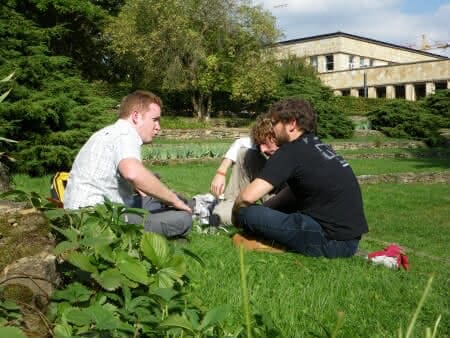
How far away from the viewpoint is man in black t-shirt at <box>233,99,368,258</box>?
452 cm

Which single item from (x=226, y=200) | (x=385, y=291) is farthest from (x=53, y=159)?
(x=385, y=291)

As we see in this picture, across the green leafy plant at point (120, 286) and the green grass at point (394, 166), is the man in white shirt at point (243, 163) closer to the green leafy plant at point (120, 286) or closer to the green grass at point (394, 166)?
the green leafy plant at point (120, 286)

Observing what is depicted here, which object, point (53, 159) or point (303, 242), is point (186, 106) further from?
point (303, 242)

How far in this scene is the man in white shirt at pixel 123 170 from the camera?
13.6 feet

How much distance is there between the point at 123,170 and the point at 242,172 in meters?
2.09

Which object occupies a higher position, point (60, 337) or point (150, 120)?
point (150, 120)

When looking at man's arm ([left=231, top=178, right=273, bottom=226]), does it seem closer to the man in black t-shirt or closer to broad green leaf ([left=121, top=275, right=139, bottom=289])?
the man in black t-shirt

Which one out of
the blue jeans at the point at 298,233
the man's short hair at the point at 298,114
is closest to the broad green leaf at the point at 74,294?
the blue jeans at the point at 298,233

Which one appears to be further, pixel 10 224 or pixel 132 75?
pixel 132 75

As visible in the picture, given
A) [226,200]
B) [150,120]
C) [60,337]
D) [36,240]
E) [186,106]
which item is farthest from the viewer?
[186,106]

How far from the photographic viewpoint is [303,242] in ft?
15.1

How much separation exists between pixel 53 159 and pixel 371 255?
9.62 metres

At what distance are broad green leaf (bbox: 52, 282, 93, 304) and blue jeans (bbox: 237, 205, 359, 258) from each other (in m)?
2.82

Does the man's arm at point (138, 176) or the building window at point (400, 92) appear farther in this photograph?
the building window at point (400, 92)
